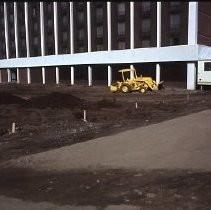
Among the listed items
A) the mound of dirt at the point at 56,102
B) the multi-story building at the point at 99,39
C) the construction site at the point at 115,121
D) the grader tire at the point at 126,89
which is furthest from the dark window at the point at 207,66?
the mound of dirt at the point at 56,102

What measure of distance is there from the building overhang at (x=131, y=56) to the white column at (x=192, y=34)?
946 mm

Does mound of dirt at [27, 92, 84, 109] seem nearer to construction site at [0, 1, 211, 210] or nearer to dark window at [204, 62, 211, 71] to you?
construction site at [0, 1, 211, 210]

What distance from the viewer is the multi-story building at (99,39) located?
1718 inches

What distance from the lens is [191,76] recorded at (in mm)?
41281

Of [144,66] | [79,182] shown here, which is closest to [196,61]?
[144,66]

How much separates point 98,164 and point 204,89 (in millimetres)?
31994

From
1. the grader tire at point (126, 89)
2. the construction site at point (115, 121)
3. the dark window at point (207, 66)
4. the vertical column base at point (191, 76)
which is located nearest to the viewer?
the construction site at point (115, 121)

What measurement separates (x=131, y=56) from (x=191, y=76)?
9.69 metres

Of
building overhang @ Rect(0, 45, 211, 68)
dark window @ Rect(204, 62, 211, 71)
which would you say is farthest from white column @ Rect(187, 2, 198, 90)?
dark window @ Rect(204, 62, 211, 71)

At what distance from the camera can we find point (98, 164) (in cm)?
1007

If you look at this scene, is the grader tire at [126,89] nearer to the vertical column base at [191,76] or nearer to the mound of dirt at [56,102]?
the vertical column base at [191,76]

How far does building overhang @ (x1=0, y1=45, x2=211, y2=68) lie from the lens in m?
41.5

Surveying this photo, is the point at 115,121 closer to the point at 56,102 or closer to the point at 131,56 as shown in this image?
the point at 56,102

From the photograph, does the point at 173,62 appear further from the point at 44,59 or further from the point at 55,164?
the point at 55,164
